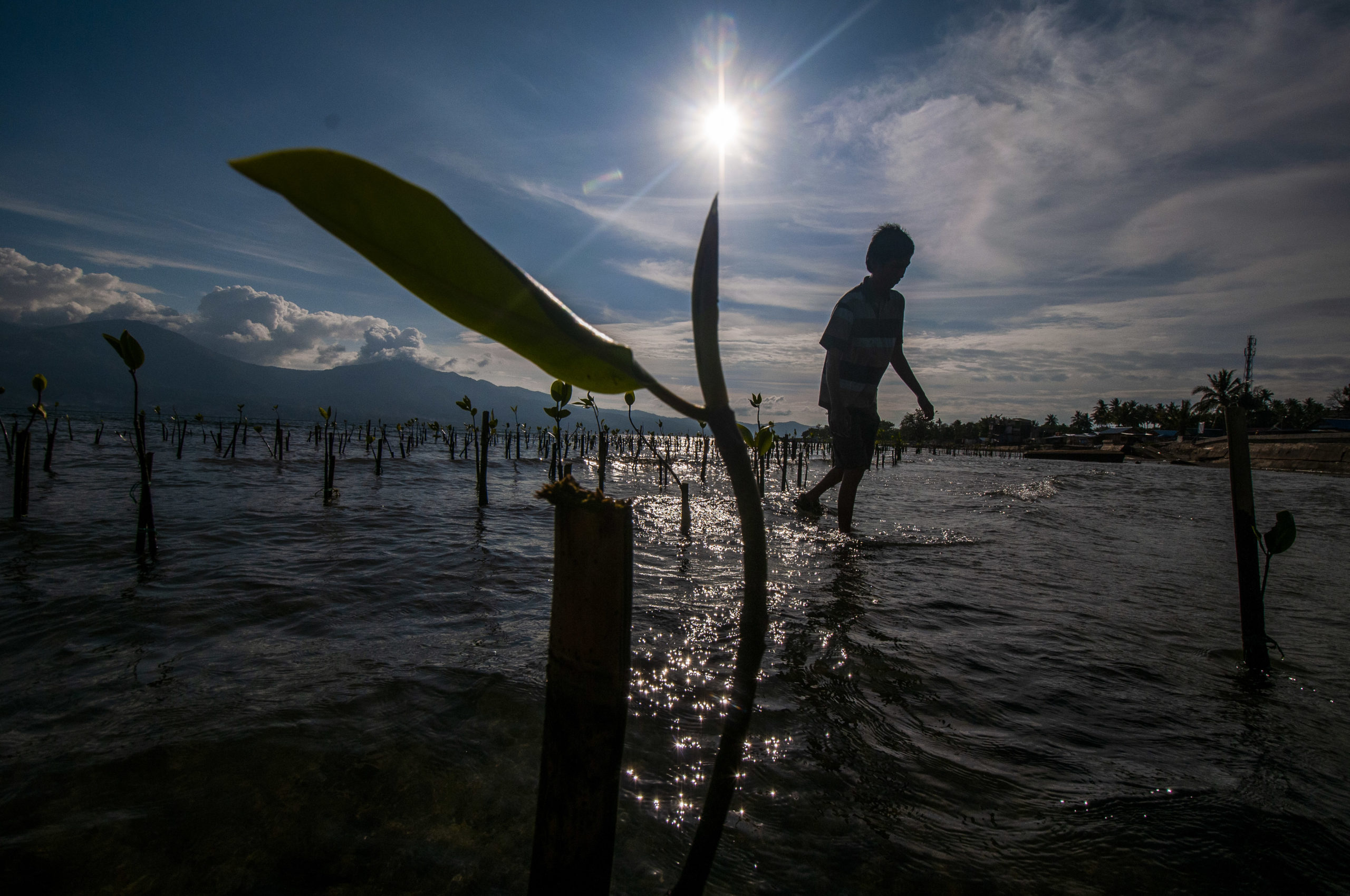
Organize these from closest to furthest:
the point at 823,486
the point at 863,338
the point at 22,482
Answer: the point at 22,482 → the point at 863,338 → the point at 823,486

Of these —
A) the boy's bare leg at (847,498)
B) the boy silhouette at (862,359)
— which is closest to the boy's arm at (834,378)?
the boy silhouette at (862,359)

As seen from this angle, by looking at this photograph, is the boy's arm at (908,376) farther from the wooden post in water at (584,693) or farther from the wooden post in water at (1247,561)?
the wooden post in water at (584,693)

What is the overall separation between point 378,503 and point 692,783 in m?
5.96

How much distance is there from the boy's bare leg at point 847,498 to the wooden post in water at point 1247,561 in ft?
8.69

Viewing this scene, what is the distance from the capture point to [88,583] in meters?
2.88

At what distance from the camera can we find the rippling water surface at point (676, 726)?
1229 millimetres

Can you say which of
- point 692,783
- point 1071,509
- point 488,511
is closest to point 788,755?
point 692,783

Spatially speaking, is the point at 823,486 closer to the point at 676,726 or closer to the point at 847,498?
the point at 847,498

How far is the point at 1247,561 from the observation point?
2.31 metres

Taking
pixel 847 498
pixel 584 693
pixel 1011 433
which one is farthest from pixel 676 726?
pixel 1011 433

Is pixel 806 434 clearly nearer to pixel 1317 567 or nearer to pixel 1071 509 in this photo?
pixel 1071 509

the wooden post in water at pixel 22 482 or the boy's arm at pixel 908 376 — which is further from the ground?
the boy's arm at pixel 908 376

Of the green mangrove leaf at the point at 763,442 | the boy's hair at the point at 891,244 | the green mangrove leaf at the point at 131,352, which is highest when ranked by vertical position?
the boy's hair at the point at 891,244

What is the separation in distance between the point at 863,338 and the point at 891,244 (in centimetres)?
82
